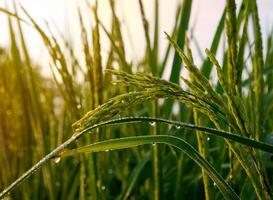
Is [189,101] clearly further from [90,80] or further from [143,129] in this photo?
[143,129]

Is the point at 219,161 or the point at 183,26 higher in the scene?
the point at 183,26

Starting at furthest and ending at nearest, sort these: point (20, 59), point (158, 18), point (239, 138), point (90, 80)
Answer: point (20, 59) → point (158, 18) → point (90, 80) → point (239, 138)

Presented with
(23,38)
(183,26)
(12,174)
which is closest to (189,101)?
(183,26)

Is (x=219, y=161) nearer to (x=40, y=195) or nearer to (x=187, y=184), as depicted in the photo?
(x=187, y=184)

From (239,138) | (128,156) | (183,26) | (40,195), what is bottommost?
(40,195)

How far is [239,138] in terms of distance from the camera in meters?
0.53

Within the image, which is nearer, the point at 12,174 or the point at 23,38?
the point at 23,38

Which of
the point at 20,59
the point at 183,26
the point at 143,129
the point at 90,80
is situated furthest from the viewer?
the point at 20,59

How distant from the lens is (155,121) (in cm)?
56

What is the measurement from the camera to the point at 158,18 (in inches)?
51.6

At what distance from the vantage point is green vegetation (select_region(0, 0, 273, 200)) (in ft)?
1.98

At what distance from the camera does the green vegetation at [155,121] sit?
A: 0.60 metres

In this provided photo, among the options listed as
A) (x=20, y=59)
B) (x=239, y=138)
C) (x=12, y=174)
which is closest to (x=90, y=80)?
(x=239, y=138)

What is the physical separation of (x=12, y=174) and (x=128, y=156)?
1.63ft
